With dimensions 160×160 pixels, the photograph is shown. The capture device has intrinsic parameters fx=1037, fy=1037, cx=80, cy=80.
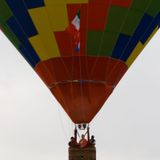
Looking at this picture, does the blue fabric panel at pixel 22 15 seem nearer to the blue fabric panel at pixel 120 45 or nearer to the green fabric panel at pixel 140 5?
the blue fabric panel at pixel 120 45

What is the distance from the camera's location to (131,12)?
2014 cm

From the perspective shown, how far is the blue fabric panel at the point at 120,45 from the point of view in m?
20.2

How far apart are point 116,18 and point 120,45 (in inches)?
21.4

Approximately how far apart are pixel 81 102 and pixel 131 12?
2001mm

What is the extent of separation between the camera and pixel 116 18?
65.9 feet

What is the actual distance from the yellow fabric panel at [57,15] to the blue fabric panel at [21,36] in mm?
659

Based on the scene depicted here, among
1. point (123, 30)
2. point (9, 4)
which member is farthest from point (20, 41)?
point (123, 30)

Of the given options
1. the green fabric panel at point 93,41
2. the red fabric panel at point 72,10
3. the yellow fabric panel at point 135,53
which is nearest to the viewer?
the red fabric panel at point 72,10

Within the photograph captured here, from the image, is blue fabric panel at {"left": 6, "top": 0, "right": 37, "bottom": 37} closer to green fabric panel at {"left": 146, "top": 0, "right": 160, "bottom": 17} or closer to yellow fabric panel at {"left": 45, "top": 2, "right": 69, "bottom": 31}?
yellow fabric panel at {"left": 45, "top": 2, "right": 69, "bottom": 31}

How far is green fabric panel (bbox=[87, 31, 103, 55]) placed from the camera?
20.1 metres

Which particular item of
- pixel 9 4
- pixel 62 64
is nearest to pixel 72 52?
pixel 62 64

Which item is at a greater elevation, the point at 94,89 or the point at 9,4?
the point at 9,4

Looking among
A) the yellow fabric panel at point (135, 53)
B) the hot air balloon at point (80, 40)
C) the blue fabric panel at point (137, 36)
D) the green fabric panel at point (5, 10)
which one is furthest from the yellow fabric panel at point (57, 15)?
the yellow fabric panel at point (135, 53)

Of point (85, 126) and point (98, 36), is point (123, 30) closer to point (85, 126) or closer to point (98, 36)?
point (98, 36)
